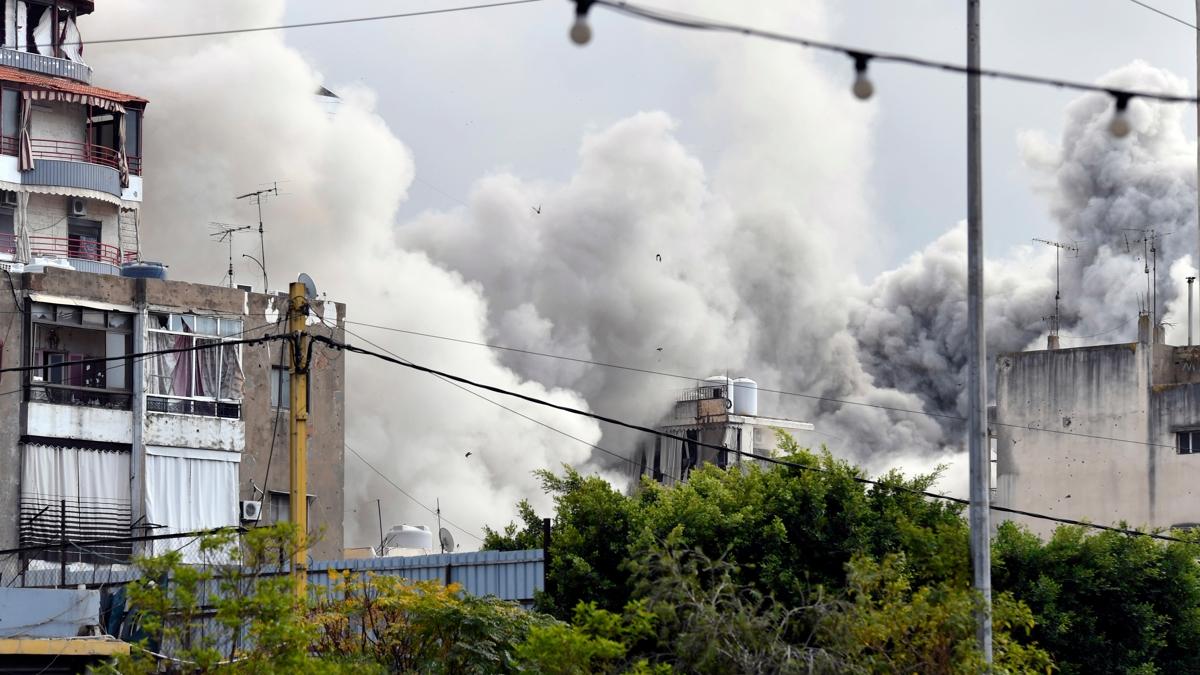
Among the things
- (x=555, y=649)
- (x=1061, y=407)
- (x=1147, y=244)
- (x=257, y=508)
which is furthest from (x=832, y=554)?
(x=1147, y=244)

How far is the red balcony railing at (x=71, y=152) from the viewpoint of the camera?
167 feet

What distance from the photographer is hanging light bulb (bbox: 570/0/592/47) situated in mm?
11867

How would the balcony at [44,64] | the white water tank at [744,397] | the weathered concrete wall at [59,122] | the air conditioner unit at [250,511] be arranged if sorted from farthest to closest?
1. the white water tank at [744,397]
2. the balcony at [44,64]
3. the weathered concrete wall at [59,122]
4. the air conditioner unit at [250,511]

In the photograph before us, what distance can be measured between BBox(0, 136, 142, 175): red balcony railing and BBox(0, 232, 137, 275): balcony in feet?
7.57

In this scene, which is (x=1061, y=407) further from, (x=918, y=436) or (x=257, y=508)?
(x=918, y=436)

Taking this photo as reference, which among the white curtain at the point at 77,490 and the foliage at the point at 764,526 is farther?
the white curtain at the point at 77,490

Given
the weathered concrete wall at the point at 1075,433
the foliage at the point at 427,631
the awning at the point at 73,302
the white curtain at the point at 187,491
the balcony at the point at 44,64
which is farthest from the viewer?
the balcony at the point at 44,64

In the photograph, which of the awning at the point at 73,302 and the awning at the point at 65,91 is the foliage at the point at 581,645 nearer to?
the awning at the point at 73,302

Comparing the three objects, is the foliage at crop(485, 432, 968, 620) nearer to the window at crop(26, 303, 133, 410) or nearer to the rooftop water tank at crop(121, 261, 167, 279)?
the window at crop(26, 303, 133, 410)

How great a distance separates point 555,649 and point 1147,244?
60.8 meters

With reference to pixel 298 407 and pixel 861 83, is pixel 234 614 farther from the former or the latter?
pixel 861 83

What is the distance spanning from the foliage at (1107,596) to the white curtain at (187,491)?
868 inches

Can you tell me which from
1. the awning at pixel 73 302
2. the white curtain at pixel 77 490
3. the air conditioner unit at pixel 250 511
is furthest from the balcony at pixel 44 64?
the air conditioner unit at pixel 250 511

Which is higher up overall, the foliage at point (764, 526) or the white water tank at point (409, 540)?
the foliage at point (764, 526)
